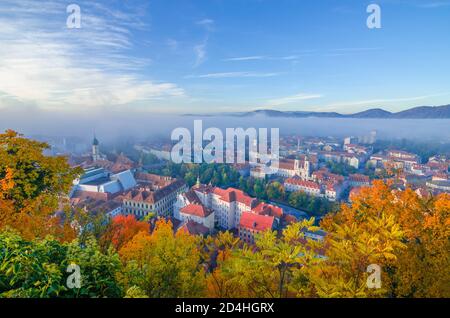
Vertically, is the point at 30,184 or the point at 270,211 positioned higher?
the point at 30,184

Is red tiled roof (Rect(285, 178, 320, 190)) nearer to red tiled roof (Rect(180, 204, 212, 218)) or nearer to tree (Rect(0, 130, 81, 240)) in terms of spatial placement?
red tiled roof (Rect(180, 204, 212, 218))

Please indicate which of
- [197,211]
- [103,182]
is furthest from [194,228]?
[103,182]

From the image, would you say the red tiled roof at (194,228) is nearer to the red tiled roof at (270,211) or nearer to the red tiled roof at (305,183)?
the red tiled roof at (270,211)

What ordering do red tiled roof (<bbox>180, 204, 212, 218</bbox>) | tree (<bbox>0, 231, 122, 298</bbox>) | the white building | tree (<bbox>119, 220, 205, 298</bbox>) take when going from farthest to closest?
the white building < red tiled roof (<bbox>180, 204, 212, 218</bbox>) < tree (<bbox>119, 220, 205, 298</bbox>) < tree (<bbox>0, 231, 122, 298</bbox>)

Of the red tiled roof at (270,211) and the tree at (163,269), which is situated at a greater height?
the tree at (163,269)

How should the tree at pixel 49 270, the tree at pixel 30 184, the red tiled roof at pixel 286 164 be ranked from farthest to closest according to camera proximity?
the red tiled roof at pixel 286 164, the tree at pixel 30 184, the tree at pixel 49 270
